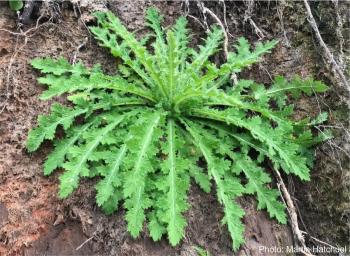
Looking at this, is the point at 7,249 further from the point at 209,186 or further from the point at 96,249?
the point at 209,186

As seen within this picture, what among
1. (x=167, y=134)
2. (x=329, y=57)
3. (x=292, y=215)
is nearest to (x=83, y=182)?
(x=167, y=134)

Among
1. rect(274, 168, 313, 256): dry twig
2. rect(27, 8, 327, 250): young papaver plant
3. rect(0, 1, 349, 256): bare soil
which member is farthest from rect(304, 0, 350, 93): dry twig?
rect(274, 168, 313, 256): dry twig

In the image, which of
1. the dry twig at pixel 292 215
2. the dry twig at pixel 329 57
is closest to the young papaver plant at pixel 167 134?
the dry twig at pixel 292 215

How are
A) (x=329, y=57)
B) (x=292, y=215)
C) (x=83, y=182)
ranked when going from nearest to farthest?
(x=83, y=182)
(x=292, y=215)
(x=329, y=57)

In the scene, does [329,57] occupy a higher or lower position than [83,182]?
higher

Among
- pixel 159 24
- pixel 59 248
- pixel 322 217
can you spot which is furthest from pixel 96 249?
pixel 159 24

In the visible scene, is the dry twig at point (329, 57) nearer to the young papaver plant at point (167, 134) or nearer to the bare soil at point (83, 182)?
the bare soil at point (83, 182)

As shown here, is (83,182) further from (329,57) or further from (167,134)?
(329,57)
